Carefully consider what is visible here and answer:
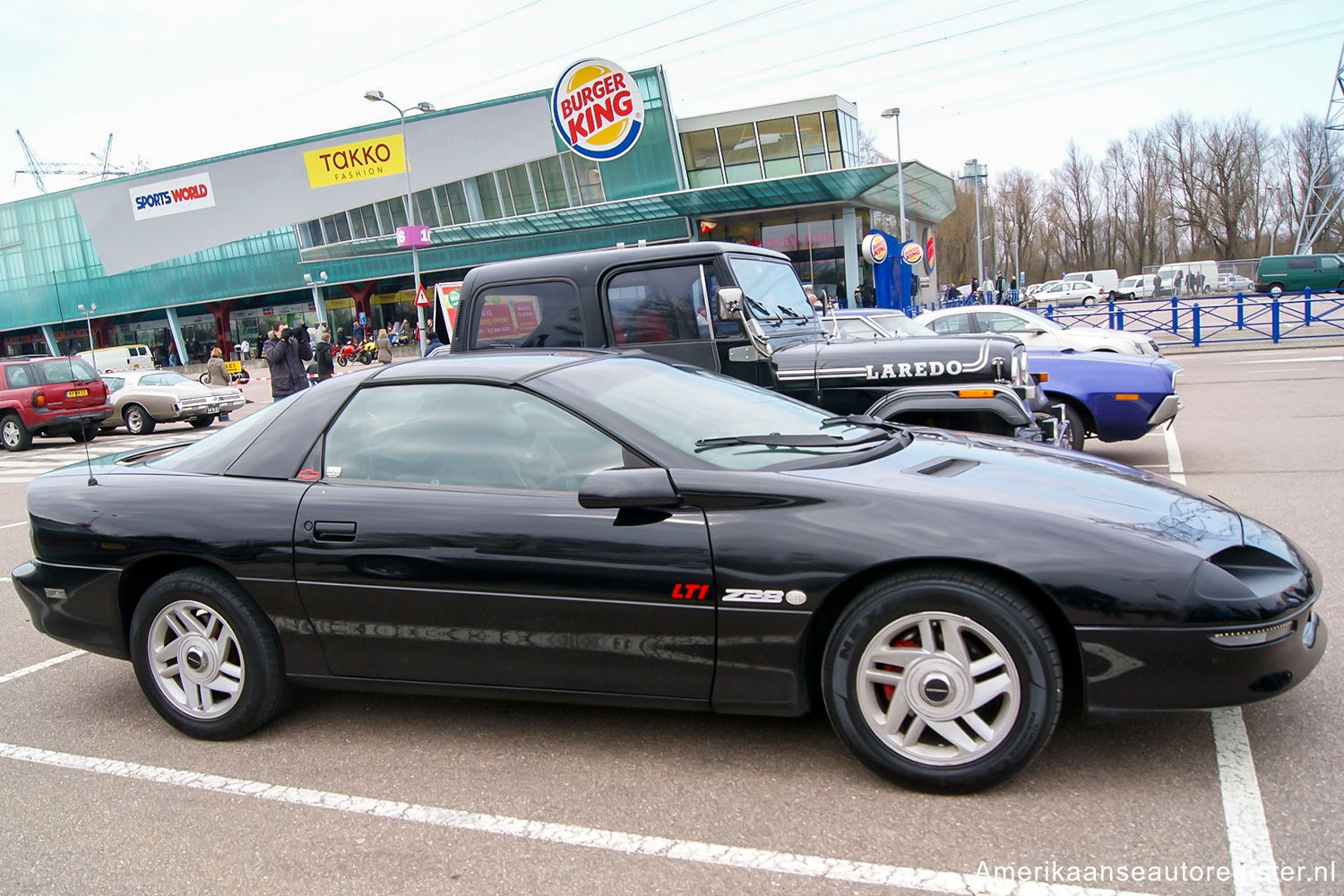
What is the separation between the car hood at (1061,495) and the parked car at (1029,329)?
1165cm

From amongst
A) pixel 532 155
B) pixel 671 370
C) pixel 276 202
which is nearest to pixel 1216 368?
pixel 671 370

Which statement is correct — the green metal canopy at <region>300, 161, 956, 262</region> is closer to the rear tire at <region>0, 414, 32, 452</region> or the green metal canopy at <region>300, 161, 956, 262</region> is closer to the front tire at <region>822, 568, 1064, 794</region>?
the rear tire at <region>0, 414, 32, 452</region>

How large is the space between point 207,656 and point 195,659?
8 cm

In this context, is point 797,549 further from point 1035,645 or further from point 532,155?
point 532,155

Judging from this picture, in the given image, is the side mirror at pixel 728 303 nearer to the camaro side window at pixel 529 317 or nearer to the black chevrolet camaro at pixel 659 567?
the camaro side window at pixel 529 317

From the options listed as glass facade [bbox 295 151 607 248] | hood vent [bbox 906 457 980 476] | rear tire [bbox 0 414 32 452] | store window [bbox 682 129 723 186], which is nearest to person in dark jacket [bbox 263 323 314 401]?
rear tire [bbox 0 414 32 452]

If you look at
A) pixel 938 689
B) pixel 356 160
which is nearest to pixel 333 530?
pixel 938 689

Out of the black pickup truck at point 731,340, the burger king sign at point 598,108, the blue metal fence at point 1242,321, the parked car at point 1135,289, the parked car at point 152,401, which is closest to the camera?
the black pickup truck at point 731,340

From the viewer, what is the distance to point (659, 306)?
6105mm

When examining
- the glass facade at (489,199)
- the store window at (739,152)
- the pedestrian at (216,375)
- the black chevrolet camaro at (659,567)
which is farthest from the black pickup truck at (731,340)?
the glass facade at (489,199)

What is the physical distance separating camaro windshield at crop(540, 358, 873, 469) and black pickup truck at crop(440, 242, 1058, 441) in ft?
5.93

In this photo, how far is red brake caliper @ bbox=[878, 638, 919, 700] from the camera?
112 inches

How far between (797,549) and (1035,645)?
737 mm

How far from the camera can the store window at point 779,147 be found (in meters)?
41.6
